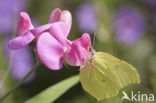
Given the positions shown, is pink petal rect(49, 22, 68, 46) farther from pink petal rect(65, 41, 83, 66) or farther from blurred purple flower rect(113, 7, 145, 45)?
blurred purple flower rect(113, 7, 145, 45)

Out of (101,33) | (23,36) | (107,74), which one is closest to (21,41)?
(23,36)

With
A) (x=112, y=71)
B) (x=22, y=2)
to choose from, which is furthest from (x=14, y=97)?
(x=22, y=2)

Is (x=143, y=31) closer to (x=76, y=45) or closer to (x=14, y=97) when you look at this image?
(x=14, y=97)

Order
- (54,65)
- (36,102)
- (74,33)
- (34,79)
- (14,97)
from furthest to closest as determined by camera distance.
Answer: (74,33)
(34,79)
(14,97)
(36,102)
(54,65)

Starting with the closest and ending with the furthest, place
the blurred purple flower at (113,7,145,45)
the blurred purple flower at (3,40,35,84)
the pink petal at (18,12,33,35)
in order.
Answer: the pink petal at (18,12,33,35) < the blurred purple flower at (3,40,35,84) < the blurred purple flower at (113,7,145,45)

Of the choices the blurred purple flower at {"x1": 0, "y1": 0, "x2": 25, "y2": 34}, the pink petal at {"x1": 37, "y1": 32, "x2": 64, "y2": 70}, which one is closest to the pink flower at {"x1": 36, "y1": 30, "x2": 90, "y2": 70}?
the pink petal at {"x1": 37, "y1": 32, "x2": 64, "y2": 70}

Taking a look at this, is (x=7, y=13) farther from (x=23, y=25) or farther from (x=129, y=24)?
(x=23, y=25)
